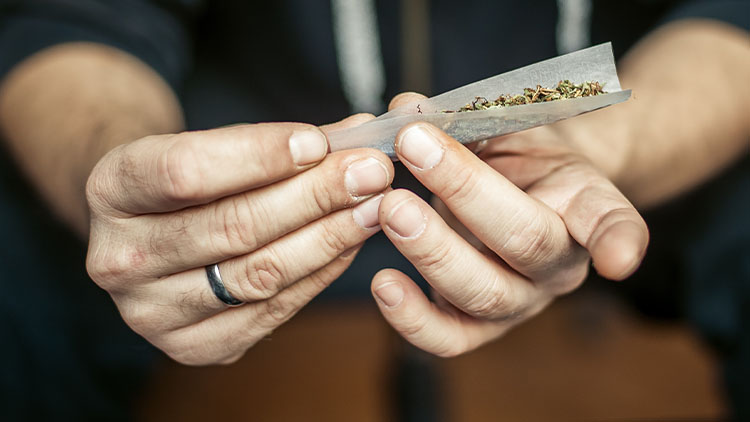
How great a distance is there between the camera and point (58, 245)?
841 millimetres

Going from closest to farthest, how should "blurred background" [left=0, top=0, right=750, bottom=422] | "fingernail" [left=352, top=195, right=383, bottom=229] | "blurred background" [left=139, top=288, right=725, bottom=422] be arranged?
"fingernail" [left=352, top=195, right=383, bottom=229] → "blurred background" [left=0, top=0, right=750, bottom=422] → "blurred background" [left=139, top=288, right=725, bottom=422]

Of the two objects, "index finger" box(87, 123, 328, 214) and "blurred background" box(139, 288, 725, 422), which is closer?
"index finger" box(87, 123, 328, 214)

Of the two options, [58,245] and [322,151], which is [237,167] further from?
[58,245]

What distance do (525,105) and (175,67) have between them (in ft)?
2.43

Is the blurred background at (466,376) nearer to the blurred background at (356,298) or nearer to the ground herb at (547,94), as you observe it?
the blurred background at (356,298)

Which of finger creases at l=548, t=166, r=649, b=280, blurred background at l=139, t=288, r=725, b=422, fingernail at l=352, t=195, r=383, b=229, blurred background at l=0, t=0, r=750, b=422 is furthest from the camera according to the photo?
blurred background at l=139, t=288, r=725, b=422

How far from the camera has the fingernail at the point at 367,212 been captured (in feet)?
1.39

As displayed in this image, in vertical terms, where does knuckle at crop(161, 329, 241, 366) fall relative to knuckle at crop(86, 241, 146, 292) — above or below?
below

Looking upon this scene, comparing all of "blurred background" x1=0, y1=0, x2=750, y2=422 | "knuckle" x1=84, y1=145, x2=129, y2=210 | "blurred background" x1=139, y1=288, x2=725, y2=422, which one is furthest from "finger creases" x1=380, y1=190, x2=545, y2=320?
"blurred background" x1=139, y1=288, x2=725, y2=422

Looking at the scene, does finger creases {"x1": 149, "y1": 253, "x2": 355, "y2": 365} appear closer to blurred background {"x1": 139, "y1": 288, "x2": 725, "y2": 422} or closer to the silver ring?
the silver ring

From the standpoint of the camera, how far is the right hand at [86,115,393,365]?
0.36 metres

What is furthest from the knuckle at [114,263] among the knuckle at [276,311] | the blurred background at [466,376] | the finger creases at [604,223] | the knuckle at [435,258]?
the blurred background at [466,376]

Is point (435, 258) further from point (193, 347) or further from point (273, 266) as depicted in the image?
point (193, 347)

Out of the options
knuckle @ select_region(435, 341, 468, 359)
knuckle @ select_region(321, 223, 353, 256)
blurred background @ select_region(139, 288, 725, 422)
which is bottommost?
blurred background @ select_region(139, 288, 725, 422)
